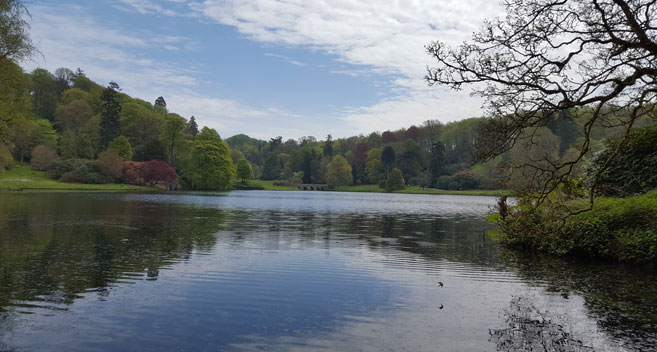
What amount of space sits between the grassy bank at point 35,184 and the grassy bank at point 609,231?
68192 mm

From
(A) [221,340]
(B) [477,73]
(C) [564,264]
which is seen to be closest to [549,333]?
(B) [477,73]

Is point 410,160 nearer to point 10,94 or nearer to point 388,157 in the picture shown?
point 388,157

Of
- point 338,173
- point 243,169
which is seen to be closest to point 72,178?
point 243,169

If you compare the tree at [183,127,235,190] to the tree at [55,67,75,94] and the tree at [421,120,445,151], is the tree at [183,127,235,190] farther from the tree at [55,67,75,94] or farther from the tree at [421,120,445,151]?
the tree at [421,120,445,151]

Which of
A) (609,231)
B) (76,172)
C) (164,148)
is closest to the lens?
(609,231)

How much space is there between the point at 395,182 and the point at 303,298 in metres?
120

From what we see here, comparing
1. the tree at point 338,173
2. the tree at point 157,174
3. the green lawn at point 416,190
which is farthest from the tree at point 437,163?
the tree at point 157,174

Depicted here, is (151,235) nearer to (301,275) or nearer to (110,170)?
(301,275)

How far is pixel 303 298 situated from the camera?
10219 mm

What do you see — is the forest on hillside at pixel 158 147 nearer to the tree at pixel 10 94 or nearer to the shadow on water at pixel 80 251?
the tree at pixel 10 94

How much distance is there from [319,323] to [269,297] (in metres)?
2.24

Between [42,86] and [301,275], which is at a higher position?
[42,86]

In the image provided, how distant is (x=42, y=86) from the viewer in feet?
379

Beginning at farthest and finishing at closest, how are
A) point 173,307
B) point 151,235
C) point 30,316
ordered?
point 151,235, point 173,307, point 30,316
